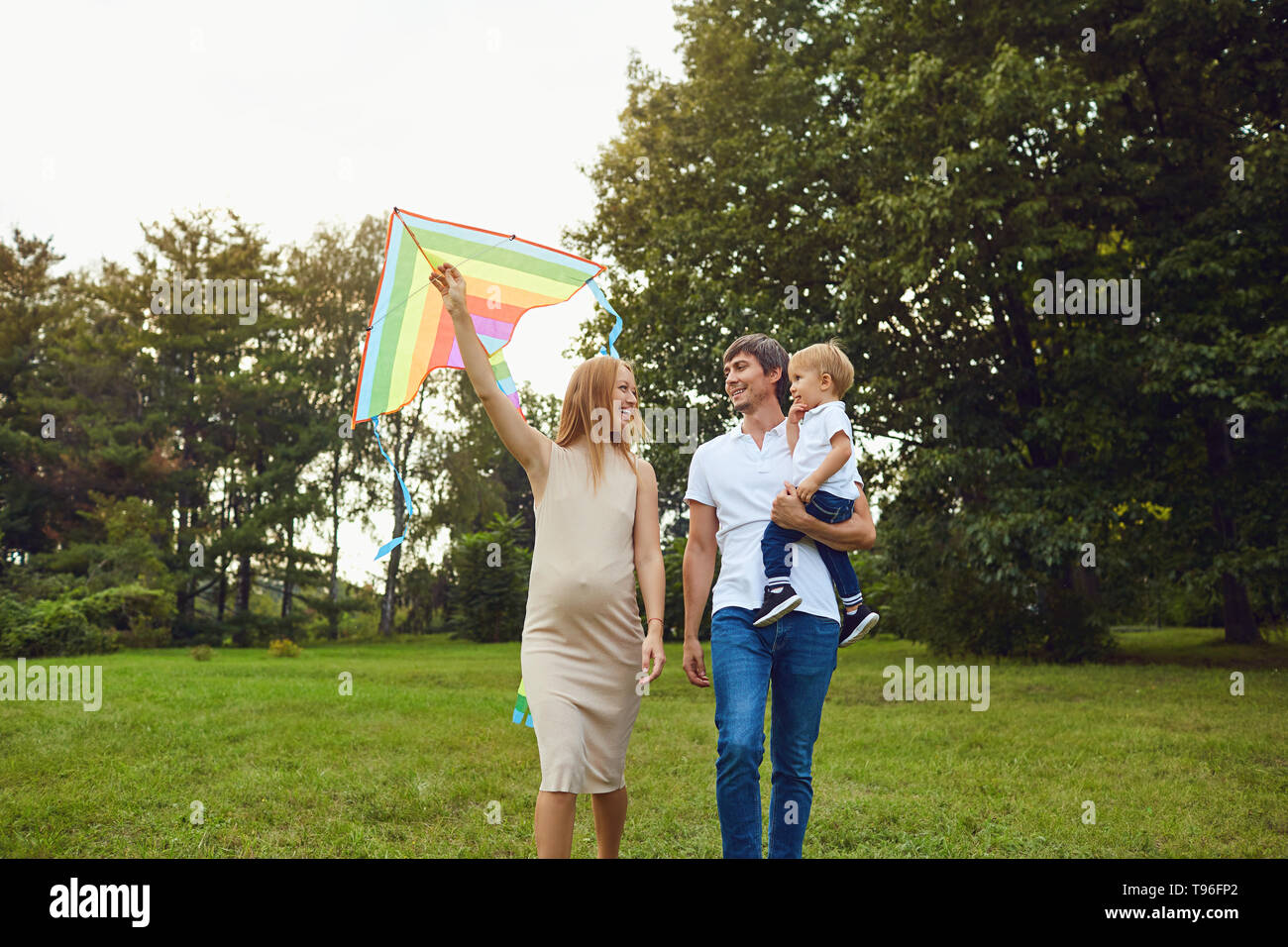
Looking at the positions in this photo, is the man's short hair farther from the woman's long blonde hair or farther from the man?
the woman's long blonde hair

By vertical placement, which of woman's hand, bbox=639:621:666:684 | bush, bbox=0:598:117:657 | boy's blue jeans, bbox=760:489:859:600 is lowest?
bush, bbox=0:598:117:657

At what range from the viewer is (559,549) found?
11.9 feet

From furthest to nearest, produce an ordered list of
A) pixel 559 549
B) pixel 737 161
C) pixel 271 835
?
1. pixel 737 161
2. pixel 271 835
3. pixel 559 549

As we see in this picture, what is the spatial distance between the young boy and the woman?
44 centimetres

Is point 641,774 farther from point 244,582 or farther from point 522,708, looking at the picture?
point 244,582

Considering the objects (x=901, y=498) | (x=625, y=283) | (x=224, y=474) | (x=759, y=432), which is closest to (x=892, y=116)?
(x=901, y=498)

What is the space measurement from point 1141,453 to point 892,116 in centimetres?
669

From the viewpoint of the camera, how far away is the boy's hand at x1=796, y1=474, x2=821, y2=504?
3.67 m

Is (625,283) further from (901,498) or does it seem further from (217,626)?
(217,626)

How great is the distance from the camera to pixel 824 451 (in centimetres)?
383

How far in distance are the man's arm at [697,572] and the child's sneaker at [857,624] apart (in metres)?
0.62

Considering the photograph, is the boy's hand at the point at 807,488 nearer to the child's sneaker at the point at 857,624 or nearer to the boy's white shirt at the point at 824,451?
the boy's white shirt at the point at 824,451

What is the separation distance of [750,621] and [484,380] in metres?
1.29

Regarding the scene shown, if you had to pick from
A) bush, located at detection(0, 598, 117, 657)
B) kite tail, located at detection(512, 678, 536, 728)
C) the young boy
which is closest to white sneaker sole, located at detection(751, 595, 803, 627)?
the young boy
